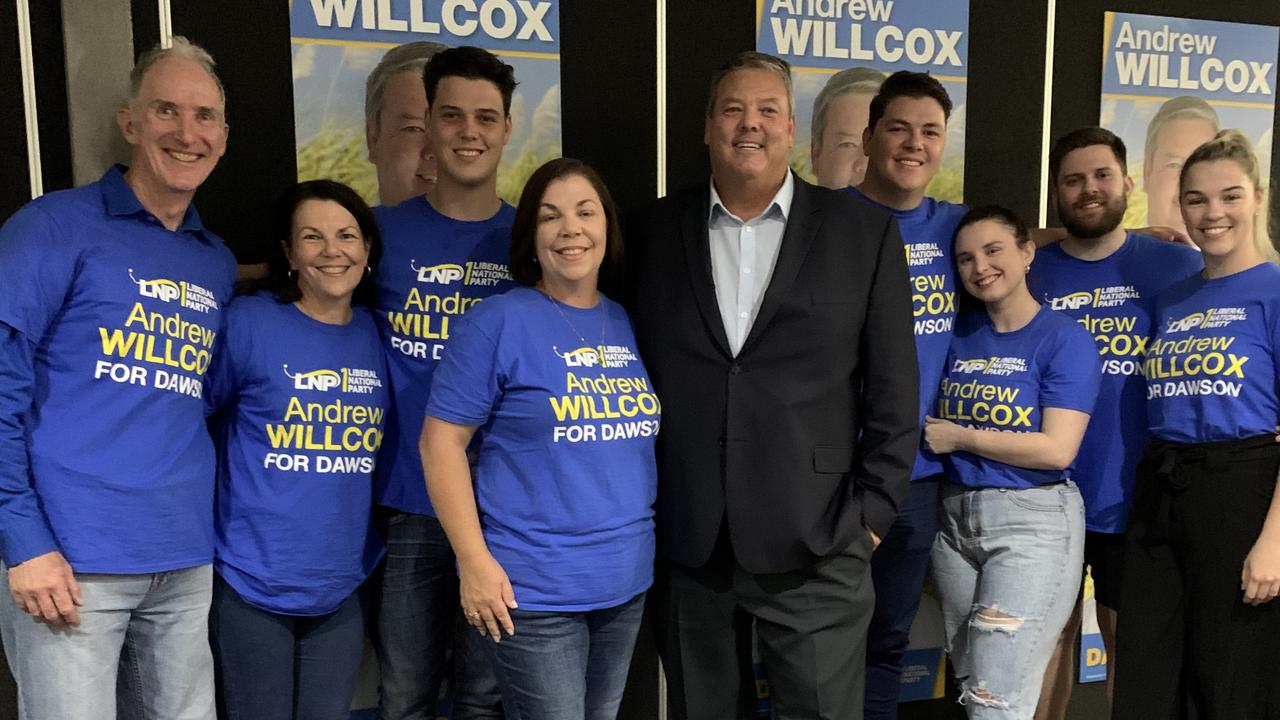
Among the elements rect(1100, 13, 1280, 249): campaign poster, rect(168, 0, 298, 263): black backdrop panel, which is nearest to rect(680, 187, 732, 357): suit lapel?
rect(168, 0, 298, 263): black backdrop panel

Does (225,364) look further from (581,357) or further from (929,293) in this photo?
(929,293)

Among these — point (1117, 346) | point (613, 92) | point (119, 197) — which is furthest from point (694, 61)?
point (119, 197)

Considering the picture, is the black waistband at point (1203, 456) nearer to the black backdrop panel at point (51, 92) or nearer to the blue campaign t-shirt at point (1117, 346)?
the blue campaign t-shirt at point (1117, 346)

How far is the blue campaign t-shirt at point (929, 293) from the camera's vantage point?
243 cm

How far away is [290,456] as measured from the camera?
192cm

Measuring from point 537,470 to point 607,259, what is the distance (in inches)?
22.2

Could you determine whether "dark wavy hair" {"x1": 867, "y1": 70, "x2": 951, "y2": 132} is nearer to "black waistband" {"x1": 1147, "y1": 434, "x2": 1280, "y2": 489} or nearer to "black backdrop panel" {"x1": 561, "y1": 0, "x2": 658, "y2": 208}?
"black backdrop panel" {"x1": 561, "y1": 0, "x2": 658, "y2": 208}

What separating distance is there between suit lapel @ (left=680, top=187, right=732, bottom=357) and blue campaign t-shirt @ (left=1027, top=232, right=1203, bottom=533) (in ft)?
3.99

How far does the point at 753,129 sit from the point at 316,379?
1170mm

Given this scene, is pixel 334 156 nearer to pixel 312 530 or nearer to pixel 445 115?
pixel 445 115

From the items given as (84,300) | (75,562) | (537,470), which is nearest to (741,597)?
(537,470)

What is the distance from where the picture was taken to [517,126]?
9.12 ft

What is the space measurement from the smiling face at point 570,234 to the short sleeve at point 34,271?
975 mm

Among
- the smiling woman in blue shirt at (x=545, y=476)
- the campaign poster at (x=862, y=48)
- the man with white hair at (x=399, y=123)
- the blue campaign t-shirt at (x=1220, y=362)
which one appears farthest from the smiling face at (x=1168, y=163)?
the man with white hair at (x=399, y=123)
